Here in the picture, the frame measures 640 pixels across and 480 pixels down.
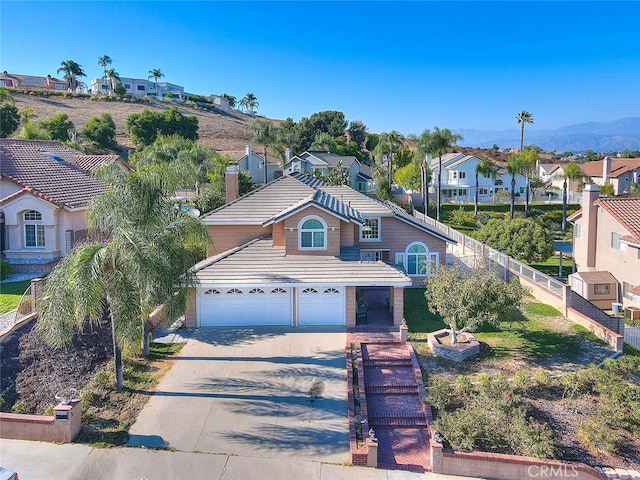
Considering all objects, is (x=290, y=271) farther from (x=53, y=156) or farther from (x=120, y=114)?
(x=120, y=114)

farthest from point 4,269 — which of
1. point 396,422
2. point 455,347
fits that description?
point 455,347

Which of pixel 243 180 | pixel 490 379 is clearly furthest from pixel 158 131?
pixel 490 379

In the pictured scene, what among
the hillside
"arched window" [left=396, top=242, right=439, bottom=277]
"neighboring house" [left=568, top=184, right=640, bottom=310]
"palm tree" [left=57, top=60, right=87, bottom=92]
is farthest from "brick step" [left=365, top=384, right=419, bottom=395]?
"palm tree" [left=57, top=60, right=87, bottom=92]

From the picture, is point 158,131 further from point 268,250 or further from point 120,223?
point 120,223

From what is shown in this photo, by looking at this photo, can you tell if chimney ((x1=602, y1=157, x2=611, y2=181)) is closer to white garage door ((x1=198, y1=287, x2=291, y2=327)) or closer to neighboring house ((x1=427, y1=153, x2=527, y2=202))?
neighboring house ((x1=427, y1=153, x2=527, y2=202))

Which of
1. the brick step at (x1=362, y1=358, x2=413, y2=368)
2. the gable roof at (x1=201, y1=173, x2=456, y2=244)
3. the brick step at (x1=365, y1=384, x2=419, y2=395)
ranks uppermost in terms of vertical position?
the gable roof at (x1=201, y1=173, x2=456, y2=244)
